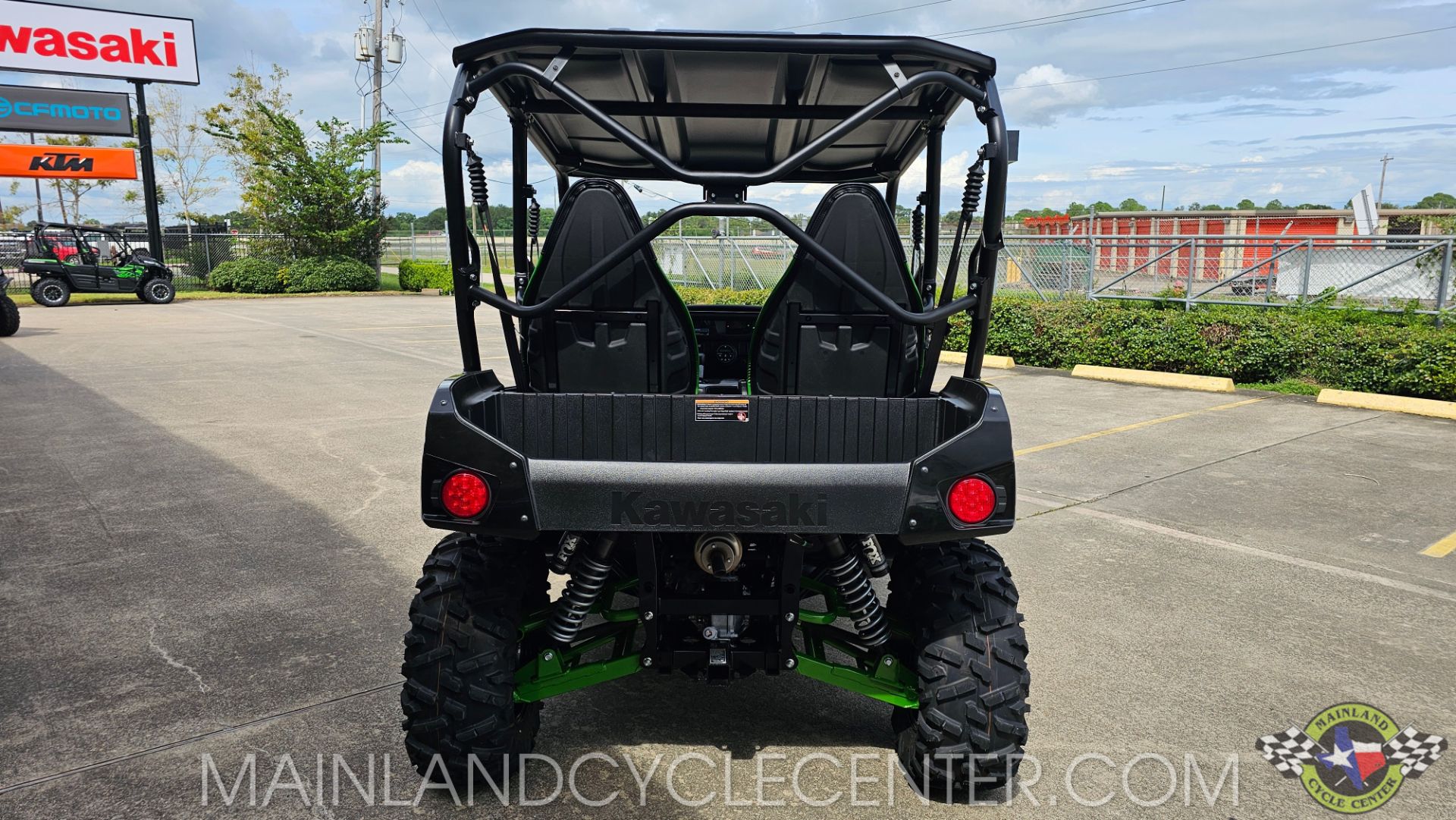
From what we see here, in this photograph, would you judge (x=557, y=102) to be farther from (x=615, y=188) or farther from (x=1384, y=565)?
(x=1384, y=565)

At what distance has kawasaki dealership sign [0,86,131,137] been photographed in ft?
77.8

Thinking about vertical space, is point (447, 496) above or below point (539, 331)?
below

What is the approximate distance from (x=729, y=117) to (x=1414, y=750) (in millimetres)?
3272

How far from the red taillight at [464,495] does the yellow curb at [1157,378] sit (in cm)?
1008

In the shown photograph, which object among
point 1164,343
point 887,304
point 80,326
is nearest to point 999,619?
point 887,304

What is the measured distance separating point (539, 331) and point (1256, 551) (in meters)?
4.11

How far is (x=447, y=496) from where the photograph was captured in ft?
8.52

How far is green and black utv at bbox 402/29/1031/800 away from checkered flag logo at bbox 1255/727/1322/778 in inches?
39.3

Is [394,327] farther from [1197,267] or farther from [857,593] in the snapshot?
[857,593]

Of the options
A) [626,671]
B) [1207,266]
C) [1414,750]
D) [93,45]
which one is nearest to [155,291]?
[93,45]

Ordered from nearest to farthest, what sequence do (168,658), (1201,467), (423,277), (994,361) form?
(168,658)
(1201,467)
(994,361)
(423,277)

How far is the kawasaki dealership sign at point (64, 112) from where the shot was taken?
23719 millimetres

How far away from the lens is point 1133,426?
8.73 meters

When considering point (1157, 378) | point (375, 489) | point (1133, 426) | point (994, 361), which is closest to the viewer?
point (375, 489)
